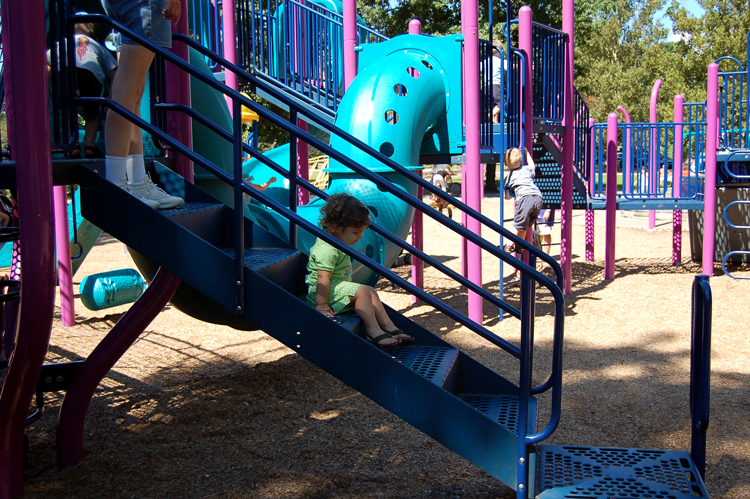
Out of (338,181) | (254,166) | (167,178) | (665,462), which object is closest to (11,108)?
(167,178)

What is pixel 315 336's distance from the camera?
2.90 metres

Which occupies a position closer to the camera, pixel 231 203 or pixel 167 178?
pixel 167 178

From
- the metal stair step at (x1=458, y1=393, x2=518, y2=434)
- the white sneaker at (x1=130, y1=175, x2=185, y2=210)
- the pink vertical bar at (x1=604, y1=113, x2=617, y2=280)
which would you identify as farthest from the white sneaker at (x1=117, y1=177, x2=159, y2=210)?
the pink vertical bar at (x1=604, y1=113, x2=617, y2=280)

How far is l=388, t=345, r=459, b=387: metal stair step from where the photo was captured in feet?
10.2

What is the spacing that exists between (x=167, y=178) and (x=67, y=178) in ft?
2.84

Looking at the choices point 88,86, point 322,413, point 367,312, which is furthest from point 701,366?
point 88,86

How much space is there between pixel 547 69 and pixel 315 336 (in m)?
6.38

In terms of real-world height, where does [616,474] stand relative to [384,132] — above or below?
below

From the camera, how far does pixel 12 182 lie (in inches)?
112

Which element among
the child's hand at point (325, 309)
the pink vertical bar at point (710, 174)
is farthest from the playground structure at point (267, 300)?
the pink vertical bar at point (710, 174)

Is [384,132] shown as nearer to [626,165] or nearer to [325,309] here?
[325,309]

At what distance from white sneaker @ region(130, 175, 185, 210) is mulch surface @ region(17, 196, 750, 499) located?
118 centimetres

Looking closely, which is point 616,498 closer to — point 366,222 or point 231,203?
point 366,222

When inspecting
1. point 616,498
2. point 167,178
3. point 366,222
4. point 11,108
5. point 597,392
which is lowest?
point 597,392
